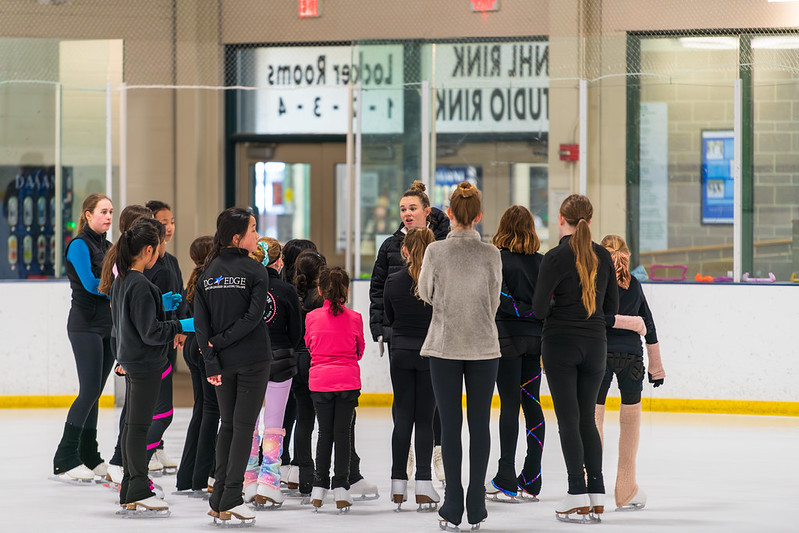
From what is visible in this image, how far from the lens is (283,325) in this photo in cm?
480

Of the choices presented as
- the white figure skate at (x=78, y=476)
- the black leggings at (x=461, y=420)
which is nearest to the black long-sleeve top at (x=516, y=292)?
the black leggings at (x=461, y=420)

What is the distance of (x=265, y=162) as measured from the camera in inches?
400

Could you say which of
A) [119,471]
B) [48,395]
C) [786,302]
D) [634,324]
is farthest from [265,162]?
[634,324]

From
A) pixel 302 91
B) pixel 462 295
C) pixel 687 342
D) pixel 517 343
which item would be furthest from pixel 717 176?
pixel 462 295

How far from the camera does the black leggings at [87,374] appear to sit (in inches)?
213

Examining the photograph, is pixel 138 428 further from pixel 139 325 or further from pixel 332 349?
pixel 332 349

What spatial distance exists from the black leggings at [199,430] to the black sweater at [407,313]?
85cm

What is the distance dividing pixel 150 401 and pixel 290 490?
877mm

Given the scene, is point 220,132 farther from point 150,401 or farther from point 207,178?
point 150,401

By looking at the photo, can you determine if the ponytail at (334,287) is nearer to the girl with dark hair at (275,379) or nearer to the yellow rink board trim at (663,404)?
the girl with dark hair at (275,379)

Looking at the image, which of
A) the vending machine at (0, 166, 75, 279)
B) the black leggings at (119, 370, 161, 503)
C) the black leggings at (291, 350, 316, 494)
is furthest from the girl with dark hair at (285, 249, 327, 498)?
the vending machine at (0, 166, 75, 279)

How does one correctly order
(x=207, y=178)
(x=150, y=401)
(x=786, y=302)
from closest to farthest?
(x=150, y=401) → (x=786, y=302) → (x=207, y=178)

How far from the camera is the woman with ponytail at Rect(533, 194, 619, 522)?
442 centimetres

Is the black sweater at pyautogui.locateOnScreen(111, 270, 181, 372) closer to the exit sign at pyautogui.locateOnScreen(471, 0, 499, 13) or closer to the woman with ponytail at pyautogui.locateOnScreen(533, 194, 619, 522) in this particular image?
the woman with ponytail at pyautogui.locateOnScreen(533, 194, 619, 522)
